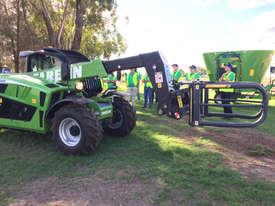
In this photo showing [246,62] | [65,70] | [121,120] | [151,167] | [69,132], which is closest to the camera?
[151,167]

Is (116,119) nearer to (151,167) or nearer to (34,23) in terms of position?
(151,167)

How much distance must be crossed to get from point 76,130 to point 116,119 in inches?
54.7

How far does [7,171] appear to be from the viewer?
3.61 metres

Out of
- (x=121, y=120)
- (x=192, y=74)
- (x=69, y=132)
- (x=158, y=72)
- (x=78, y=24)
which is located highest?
(x=78, y=24)

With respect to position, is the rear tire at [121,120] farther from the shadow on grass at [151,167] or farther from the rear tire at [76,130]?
the rear tire at [76,130]

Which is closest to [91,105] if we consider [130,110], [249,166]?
[130,110]

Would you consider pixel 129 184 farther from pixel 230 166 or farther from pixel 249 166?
pixel 249 166

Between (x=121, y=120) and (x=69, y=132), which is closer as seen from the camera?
(x=69, y=132)

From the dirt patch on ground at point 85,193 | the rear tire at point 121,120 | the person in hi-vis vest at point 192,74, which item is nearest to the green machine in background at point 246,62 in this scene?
the person in hi-vis vest at point 192,74

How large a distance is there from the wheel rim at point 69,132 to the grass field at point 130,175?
0.31 metres

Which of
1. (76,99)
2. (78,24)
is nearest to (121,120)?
(76,99)

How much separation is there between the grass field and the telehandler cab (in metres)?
0.44

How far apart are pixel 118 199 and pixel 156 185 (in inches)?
23.9

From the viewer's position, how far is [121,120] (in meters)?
5.42
